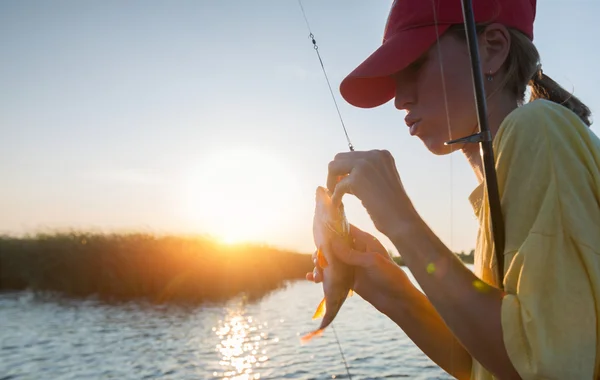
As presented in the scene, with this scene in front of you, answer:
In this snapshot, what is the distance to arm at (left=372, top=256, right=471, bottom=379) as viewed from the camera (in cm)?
219

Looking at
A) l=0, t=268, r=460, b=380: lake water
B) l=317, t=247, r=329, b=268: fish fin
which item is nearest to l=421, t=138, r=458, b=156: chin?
l=317, t=247, r=329, b=268: fish fin

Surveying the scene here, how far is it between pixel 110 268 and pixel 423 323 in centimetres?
2597

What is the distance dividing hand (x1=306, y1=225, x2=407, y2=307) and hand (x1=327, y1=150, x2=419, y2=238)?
767 mm

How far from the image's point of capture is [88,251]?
25.8 meters

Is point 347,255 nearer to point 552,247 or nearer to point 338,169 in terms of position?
point 338,169

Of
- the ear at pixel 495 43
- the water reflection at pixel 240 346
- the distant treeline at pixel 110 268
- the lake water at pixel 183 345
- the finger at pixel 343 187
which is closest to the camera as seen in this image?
the finger at pixel 343 187

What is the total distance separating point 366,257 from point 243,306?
23235mm

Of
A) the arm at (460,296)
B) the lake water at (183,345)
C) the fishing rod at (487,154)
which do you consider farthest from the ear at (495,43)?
the lake water at (183,345)

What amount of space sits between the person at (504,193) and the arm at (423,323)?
0.45m

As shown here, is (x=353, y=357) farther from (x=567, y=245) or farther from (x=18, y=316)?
(x=567, y=245)

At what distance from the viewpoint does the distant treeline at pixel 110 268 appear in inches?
976

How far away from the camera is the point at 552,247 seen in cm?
112

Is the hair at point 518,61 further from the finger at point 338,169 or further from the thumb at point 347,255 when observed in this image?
the thumb at point 347,255

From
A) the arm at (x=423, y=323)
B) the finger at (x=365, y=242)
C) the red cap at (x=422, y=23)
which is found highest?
the red cap at (x=422, y=23)
